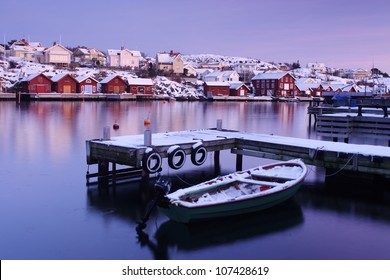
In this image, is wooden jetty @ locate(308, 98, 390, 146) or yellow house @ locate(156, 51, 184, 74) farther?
yellow house @ locate(156, 51, 184, 74)

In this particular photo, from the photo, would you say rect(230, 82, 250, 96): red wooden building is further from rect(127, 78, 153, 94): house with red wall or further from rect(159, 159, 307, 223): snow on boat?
rect(159, 159, 307, 223): snow on boat

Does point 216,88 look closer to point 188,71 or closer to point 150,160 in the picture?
point 188,71

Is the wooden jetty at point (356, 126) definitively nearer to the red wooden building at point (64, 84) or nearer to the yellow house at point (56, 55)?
the red wooden building at point (64, 84)

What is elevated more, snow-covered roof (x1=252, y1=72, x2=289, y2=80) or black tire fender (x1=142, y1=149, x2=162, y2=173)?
snow-covered roof (x1=252, y1=72, x2=289, y2=80)

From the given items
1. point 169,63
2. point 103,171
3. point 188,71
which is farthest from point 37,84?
point 103,171

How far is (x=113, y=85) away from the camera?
7538cm

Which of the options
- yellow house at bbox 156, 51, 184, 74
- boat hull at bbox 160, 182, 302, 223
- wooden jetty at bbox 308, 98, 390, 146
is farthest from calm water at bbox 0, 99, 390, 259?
yellow house at bbox 156, 51, 184, 74

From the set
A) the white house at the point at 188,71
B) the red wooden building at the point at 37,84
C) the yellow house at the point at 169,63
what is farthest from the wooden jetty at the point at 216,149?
the white house at the point at 188,71

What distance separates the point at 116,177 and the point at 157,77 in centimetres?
8101

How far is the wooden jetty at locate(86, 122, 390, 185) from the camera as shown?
11.9 metres

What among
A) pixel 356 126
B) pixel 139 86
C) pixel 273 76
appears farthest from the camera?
pixel 273 76

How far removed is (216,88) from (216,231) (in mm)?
80131

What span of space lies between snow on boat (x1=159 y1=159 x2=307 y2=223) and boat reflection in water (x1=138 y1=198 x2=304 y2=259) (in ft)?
0.60

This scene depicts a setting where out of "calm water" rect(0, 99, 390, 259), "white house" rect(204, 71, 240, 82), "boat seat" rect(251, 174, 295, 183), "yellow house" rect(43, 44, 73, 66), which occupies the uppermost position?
"yellow house" rect(43, 44, 73, 66)
